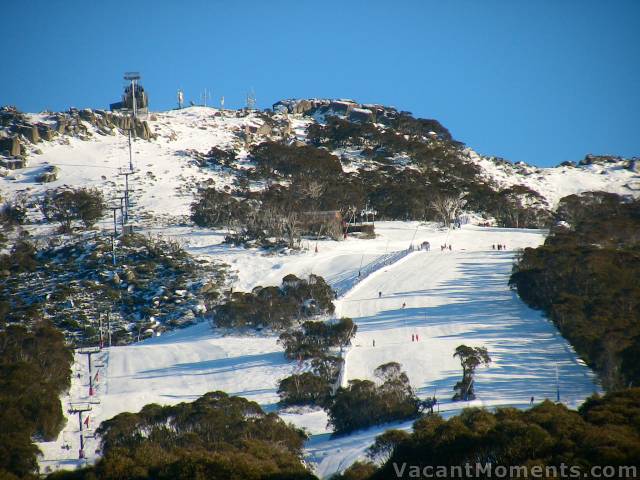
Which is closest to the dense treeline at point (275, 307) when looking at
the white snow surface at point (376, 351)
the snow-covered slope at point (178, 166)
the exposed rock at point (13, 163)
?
the white snow surface at point (376, 351)

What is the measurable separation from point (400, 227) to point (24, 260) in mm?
28634

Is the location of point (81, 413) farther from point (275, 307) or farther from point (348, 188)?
point (348, 188)

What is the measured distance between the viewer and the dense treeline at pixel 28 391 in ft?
84.0

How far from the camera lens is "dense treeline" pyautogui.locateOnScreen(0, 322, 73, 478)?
25.6 metres

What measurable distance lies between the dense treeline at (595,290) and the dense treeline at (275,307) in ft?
34.9

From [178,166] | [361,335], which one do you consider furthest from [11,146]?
[361,335]

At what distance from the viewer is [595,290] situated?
Answer: 44281mm

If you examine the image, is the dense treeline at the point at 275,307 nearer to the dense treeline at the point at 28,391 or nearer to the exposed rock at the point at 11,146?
the dense treeline at the point at 28,391

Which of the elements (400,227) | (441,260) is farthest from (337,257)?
(400,227)

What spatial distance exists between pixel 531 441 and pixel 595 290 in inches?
1091

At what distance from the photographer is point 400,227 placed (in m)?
69.9

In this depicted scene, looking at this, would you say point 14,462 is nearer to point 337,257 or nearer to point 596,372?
point 596,372

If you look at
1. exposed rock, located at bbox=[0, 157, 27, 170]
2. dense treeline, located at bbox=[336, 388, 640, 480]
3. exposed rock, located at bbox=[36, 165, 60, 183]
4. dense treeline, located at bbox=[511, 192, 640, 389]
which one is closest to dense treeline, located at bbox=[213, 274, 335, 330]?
dense treeline, located at bbox=[511, 192, 640, 389]

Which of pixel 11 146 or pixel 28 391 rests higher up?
pixel 11 146
